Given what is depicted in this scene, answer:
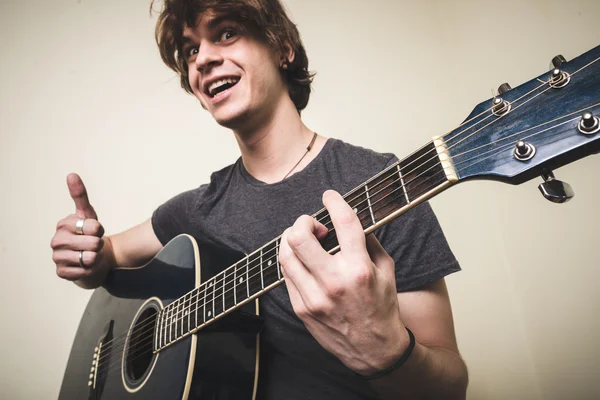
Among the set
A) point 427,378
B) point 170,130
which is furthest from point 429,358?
point 170,130

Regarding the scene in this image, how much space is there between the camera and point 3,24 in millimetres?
1666

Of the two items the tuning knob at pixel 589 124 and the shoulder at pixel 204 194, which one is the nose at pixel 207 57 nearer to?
the shoulder at pixel 204 194

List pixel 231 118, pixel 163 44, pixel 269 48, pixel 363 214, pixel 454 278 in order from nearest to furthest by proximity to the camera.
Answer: pixel 363 214 → pixel 231 118 → pixel 269 48 → pixel 163 44 → pixel 454 278

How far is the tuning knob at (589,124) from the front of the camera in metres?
0.41

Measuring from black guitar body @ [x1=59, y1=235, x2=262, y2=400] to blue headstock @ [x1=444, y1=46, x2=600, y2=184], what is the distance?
572 millimetres

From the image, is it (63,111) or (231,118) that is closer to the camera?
(231,118)

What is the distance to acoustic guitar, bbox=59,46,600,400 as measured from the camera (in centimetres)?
46

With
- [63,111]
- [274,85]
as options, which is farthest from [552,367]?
[63,111]

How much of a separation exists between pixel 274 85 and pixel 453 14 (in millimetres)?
928

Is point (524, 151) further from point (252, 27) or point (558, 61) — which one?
Result: point (252, 27)

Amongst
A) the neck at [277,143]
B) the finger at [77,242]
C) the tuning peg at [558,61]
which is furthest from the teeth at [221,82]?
the tuning peg at [558,61]

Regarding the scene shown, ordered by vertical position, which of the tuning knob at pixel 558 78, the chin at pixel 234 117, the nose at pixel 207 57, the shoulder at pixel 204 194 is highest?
the nose at pixel 207 57

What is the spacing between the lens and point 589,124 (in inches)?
16.4

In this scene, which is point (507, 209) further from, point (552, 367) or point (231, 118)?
point (231, 118)
